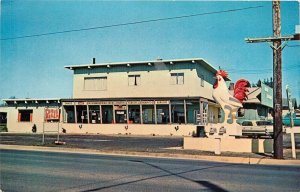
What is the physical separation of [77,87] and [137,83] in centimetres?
711

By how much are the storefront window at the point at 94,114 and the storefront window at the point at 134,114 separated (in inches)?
140

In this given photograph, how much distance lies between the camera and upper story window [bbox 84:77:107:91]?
3933cm

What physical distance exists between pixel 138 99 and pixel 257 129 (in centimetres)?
1175

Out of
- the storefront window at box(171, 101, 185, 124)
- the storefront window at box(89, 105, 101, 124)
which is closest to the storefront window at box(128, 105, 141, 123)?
the storefront window at box(89, 105, 101, 124)

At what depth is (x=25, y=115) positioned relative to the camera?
1700 inches

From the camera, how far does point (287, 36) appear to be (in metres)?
15.4

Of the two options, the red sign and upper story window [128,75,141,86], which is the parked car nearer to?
upper story window [128,75,141,86]

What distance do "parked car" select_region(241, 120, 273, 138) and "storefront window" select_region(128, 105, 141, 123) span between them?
1076 centimetres

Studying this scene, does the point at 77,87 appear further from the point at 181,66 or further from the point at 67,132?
the point at 181,66

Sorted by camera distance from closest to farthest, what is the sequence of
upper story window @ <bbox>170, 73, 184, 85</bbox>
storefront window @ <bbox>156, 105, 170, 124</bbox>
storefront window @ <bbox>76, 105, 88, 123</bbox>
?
upper story window @ <bbox>170, 73, 184, 85</bbox>, storefront window @ <bbox>156, 105, 170, 124</bbox>, storefront window @ <bbox>76, 105, 88, 123</bbox>

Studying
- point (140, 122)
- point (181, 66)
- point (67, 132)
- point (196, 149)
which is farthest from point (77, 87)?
point (196, 149)

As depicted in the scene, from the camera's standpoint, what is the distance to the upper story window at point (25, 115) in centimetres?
4288

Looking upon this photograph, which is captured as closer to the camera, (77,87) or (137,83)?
(137,83)

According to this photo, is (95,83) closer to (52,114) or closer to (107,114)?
(107,114)
